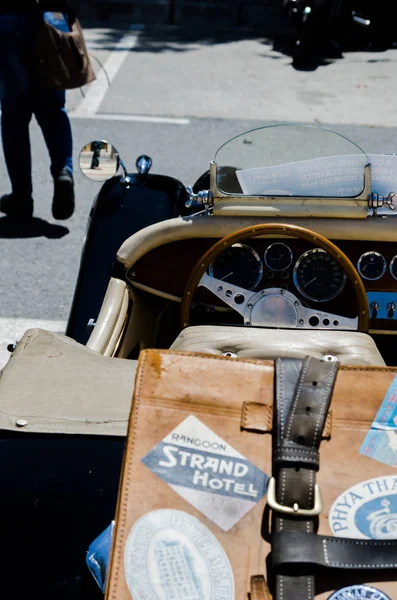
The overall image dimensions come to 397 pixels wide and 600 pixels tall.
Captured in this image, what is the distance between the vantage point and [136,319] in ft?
9.40

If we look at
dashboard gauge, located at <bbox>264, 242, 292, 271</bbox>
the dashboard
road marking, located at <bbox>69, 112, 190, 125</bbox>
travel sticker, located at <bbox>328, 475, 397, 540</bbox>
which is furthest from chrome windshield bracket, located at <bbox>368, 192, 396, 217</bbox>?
road marking, located at <bbox>69, 112, 190, 125</bbox>

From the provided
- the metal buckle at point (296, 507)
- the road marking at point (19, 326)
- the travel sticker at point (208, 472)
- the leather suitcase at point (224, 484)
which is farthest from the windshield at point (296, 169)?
the road marking at point (19, 326)

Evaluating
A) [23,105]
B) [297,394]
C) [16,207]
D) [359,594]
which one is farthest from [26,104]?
[359,594]

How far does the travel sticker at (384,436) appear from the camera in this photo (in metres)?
1.50

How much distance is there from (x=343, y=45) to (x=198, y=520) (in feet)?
32.5

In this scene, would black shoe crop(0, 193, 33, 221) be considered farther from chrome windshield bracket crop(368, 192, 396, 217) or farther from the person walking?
chrome windshield bracket crop(368, 192, 396, 217)

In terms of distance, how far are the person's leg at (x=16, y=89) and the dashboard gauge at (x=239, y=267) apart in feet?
9.09

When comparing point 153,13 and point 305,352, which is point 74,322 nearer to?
point 305,352

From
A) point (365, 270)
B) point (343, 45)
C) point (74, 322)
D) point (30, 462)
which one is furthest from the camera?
point (343, 45)

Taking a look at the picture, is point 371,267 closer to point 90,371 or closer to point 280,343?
point 280,343

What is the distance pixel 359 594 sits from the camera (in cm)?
138

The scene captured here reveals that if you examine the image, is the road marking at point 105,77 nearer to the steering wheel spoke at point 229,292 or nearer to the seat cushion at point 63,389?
the steering wheel spoke at point 229,292

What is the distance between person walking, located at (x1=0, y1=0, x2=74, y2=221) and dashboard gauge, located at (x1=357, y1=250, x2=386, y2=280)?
281 cm

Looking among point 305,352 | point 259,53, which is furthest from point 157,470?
point 259,53
